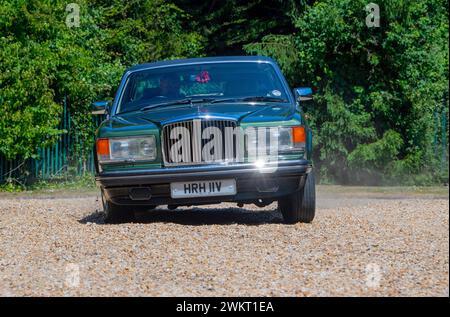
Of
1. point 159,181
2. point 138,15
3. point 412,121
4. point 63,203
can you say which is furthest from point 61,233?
point 138,15

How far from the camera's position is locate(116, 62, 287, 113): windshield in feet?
34.4

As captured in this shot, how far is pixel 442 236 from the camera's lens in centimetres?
877

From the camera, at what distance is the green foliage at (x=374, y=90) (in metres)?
17.6

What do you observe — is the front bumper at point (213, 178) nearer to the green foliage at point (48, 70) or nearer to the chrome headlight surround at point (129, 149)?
the chrome headlight surround at point (129, 149)

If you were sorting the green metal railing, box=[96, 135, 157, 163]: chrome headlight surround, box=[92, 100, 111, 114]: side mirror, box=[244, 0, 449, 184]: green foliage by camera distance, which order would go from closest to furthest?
box=[96, 135, 157, 163]: chrome headlight surround, box=[92, 100, 111, 114]: side mirror, box=[244, 0, 449, 184]: green foliage, the green metal railing

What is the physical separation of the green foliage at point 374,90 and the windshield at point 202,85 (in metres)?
6.89

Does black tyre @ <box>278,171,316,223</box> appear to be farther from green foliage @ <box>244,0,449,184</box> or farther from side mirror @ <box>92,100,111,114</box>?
green foliage @ <box>244,0,449,184</box>

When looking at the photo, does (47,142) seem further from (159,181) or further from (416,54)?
(159,181)

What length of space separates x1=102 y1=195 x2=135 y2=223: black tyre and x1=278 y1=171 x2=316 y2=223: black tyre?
5.31ft

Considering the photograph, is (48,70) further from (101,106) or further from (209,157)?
(209,157)

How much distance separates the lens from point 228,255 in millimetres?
7891

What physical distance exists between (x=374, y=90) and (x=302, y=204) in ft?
28.0

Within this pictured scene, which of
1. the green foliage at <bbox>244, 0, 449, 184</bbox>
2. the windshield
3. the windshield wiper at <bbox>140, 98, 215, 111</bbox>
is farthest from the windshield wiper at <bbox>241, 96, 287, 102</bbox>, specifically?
the green foliage at <bbox>244, 0, 449, 184</bbox>

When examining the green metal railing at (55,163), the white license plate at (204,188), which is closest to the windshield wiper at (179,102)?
the white license plate at (204,188)
